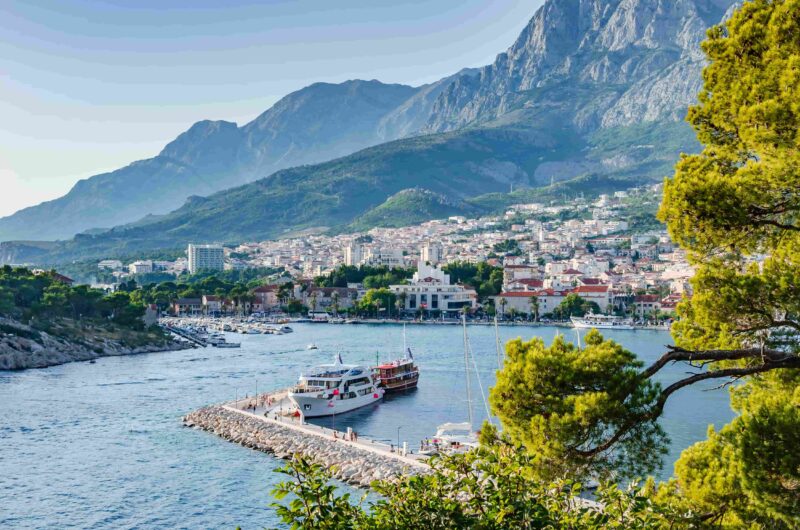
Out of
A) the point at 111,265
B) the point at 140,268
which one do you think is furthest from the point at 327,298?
the point at 111,265

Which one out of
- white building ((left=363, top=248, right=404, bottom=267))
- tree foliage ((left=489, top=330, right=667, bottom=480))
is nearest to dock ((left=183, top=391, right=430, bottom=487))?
tree foliage ((left=489, top=330, right=667, bottom=480))

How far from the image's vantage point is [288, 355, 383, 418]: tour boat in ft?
113

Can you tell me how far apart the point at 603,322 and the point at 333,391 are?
49634mm

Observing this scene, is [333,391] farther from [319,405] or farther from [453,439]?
[453,439]

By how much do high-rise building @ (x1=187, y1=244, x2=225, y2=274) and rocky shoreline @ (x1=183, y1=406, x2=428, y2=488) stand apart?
5006 inches

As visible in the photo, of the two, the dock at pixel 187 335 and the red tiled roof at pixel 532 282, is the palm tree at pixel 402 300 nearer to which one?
the red tiled roof at pixel 532 282

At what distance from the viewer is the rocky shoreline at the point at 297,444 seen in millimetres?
22969

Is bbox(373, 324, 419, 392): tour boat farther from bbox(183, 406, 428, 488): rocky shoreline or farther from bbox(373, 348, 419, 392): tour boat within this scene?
bbox(183, 406, 428, 488): rocky shoreline

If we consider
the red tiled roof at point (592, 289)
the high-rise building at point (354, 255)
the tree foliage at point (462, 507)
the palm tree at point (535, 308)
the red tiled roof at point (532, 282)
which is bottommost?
the tree foliage at point (462, 507)

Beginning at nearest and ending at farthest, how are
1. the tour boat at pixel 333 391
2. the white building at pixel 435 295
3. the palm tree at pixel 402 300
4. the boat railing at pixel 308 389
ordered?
the tour boat at pixel 333 391 → the boat railing at pixel 308 389 → the white building at pixel 435 295 → the palm tree at pixel 402 300

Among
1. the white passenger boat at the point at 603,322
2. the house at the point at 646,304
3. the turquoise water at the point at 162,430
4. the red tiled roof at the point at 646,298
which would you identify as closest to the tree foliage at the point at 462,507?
the turquoise water at the point at 162,430

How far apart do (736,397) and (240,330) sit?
71.4 meters

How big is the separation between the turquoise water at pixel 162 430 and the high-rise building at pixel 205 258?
103 m

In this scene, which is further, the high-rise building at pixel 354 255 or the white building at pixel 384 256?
the high-rise building at pixel 354 255
